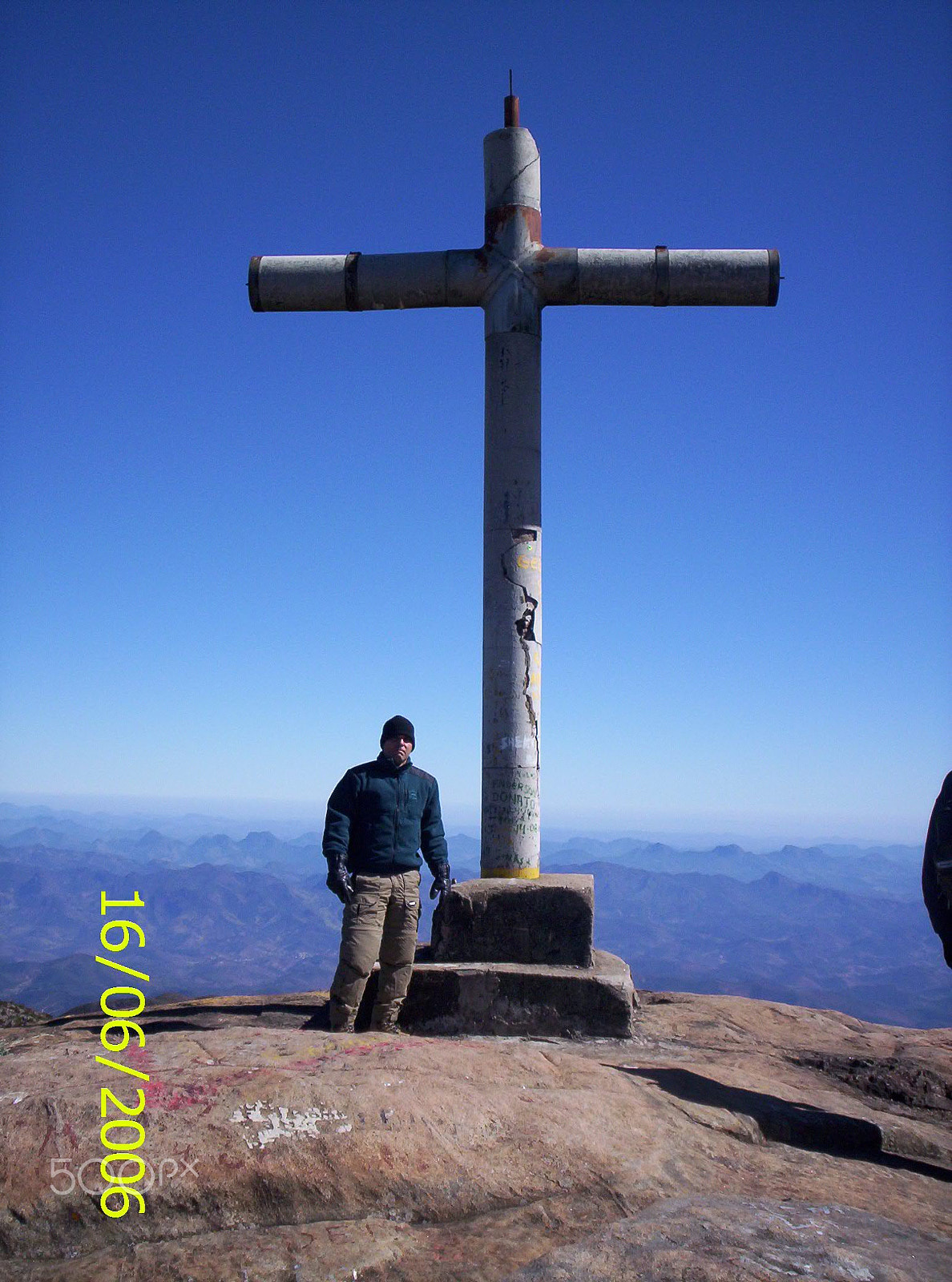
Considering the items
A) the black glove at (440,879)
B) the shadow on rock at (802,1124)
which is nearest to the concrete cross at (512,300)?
the black glove at (440,879)

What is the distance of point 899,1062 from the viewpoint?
7285mm

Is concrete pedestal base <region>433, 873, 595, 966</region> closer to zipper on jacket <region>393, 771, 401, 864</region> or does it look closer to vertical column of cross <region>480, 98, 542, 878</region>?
vertical column of cross <region>480, 98, 542, 878</region>

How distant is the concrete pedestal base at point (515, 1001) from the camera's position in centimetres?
668

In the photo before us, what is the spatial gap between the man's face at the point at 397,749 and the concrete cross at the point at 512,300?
3.36 ft

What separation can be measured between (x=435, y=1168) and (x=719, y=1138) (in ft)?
5.56

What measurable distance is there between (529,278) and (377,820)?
4.85 metres

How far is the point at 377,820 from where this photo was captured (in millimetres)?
6543

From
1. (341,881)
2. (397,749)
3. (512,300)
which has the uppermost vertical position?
(512,300)

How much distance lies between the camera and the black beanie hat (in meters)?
6.72

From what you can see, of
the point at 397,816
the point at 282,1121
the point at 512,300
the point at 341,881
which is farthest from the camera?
the point at 512,300

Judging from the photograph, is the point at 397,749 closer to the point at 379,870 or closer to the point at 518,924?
the point at 379,870

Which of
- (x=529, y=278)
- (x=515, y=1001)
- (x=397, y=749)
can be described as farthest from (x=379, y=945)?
(x=529, y=278)

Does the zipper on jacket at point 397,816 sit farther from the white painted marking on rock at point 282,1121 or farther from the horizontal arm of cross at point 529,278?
the horizontal arm of cross at point 529,278

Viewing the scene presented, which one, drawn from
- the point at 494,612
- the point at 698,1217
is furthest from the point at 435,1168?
the point at 494,612
